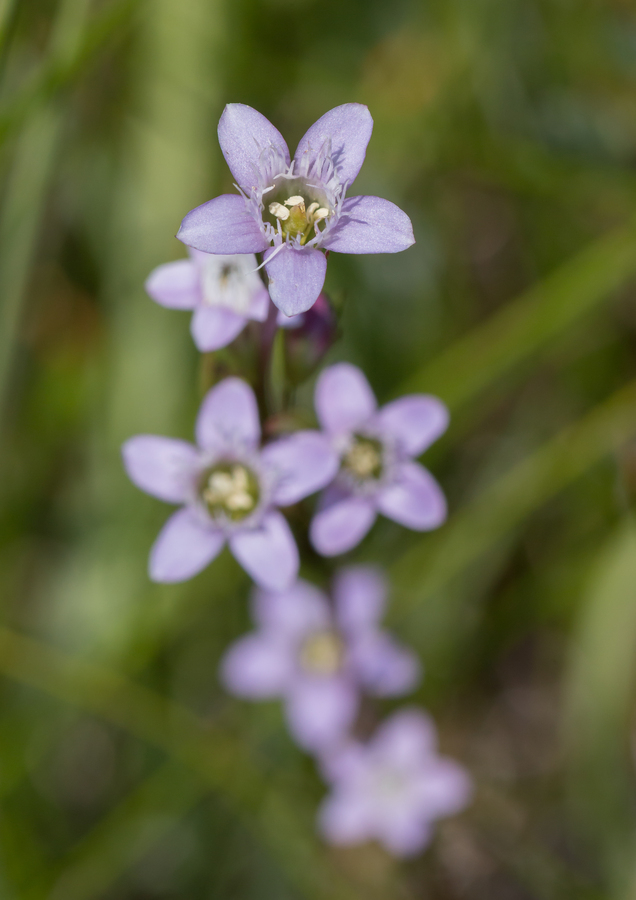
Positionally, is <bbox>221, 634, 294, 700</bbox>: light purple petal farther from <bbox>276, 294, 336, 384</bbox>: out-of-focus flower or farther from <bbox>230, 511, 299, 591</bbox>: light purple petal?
<bbox>276, 294, 336, 384</bbox>: out-of-focus flower

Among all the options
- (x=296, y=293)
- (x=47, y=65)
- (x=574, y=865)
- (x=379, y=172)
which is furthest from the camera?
(x=379, y=172)

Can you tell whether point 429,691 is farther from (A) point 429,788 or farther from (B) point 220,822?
(B) point 220,822

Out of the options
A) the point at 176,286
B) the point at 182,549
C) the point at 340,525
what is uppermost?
the point at 176,286

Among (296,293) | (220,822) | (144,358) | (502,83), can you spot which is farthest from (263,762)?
(502,83)

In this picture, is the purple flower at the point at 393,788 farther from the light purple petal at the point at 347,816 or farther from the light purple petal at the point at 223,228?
the light purple petal at the point at 223,228

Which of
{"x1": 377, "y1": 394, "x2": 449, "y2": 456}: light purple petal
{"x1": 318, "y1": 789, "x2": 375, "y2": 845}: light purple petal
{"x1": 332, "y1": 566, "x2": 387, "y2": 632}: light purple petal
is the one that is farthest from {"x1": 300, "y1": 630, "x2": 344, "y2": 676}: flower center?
{"x1": 377, "y1": 394, "x2": 449, "y2": 456}: light purple petal

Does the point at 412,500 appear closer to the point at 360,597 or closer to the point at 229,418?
the point at 229,418

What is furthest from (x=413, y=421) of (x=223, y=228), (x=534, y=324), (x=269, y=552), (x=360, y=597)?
(x=360, y=597)
